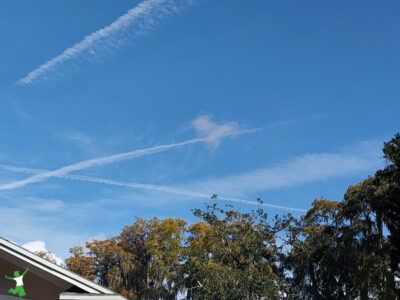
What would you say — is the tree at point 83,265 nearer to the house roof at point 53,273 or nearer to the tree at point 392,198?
the tree at point 392,198

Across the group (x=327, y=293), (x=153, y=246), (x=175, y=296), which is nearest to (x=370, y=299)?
(x=327, y=293)

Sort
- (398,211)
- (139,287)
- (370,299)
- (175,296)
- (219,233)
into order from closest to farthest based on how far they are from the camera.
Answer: (398,211) → (370,299) → (219,233) → (175,296) → (139,287)

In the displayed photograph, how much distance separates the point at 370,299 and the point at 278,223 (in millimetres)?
7522

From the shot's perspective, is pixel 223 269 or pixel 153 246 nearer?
pixel 223 269

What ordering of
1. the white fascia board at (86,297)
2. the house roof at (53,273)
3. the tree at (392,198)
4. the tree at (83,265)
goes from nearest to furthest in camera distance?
the white fascia board at (86,297) < the house roof at (53,273) < the tree at (392,198) < the tree at (83,265)

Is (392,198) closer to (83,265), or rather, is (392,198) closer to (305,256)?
(305,256)

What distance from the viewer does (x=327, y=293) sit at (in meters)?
32.3

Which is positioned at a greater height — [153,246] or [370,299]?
[153,246]

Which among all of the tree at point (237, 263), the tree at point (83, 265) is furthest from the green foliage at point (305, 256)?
the tree at point (83, 265)

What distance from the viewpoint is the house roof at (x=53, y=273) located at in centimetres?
736

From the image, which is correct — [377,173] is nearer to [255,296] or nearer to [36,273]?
[255,296]

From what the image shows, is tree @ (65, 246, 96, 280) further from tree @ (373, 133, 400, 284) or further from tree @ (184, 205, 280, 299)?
tree @ (373, 133, 400, 284)

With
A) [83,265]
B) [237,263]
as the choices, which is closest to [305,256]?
[237,263]

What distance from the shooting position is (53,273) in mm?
7742
